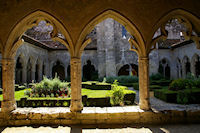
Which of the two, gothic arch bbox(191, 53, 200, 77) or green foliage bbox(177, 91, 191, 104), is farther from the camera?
gothic arch bbox(191, 53, 200, 77)

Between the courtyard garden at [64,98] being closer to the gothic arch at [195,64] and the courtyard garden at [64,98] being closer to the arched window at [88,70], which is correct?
the gothic arch at [195,64]

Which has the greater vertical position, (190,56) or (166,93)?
(190,56)

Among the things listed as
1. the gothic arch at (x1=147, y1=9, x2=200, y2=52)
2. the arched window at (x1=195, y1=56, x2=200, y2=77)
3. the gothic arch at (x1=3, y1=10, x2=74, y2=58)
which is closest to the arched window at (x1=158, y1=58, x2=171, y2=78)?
the arched window at (x1=195, y1=56, x2=200, y2=77)

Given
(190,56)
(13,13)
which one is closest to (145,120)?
(13,13)

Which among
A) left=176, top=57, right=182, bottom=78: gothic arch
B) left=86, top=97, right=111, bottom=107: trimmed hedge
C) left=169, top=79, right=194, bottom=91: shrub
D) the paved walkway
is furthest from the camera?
left=176, top=57, right=182, bottom=78: gothic arch

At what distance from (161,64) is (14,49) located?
17.9 metres

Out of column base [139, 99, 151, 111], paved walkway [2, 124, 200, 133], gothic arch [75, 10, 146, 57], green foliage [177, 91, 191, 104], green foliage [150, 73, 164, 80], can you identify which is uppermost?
gothic arch [75, 10, 146, 57]

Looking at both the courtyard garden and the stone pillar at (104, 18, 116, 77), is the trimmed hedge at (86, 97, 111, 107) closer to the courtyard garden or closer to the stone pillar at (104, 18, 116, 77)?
the courtyard garden

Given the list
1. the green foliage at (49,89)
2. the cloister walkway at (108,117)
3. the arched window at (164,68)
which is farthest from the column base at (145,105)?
the arched window at (164,68)

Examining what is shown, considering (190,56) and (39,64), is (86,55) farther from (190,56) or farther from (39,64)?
(190,56)

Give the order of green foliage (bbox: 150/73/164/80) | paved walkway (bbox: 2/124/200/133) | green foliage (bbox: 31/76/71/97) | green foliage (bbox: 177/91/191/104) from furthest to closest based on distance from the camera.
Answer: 1. green foliage (bbox: 150/73/164/80)
2. green foliage (bbox: 31/76/71/97)
3. green foliage (bbox: 177/91/191/104)
4. paved walkway (bbox: 2/124/200/133)

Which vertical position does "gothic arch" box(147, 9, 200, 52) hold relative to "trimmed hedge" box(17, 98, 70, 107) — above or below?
above

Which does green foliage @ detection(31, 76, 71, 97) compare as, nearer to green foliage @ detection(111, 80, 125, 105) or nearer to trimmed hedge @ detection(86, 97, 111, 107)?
trimmed hedge @ detection(86, 97, 111, 107)

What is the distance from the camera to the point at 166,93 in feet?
25.3
